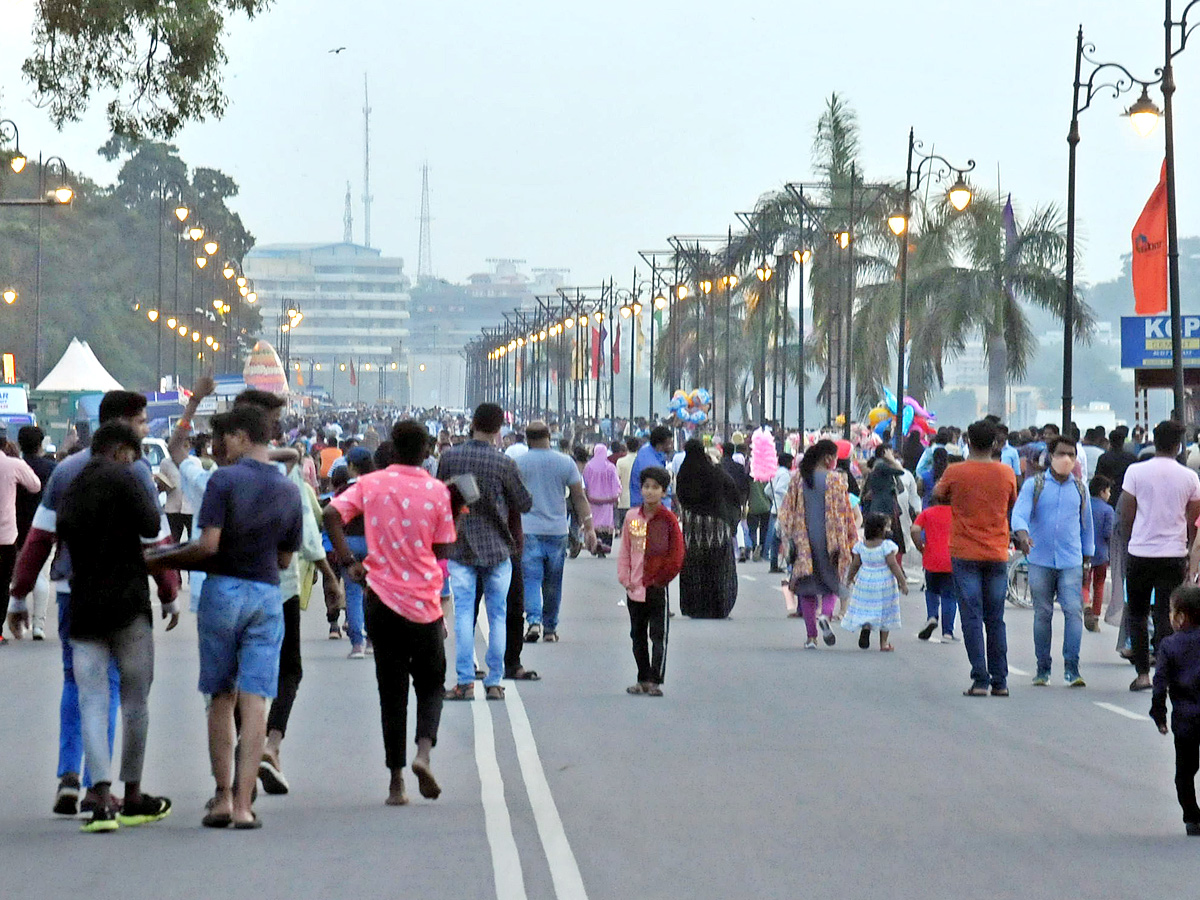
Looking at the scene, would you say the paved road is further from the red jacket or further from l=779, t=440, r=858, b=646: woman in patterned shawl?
l=779, t=440, r=858, b=646: woman in patterned shawl

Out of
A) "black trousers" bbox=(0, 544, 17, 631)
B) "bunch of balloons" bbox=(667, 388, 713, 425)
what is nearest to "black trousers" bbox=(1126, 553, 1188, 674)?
"black trousers" bbox=(0, 544, 17, 631)

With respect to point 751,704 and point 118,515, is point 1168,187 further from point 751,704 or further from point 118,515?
point 118,515

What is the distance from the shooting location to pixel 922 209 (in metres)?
60.1

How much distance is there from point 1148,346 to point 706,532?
14601mm

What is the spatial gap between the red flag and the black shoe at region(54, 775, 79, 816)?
19.9 m

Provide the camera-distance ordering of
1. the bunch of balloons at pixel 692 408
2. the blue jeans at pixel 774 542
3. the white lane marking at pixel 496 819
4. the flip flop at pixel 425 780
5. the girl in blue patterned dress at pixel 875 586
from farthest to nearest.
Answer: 1. the bunch of balloons at pixel 692 408
2. the blue jeans at pixel 774 542
3. the girl in blue patterned dress at pixel 875 586
4. the flip flop at pixel 425 780
5. the white lane marking at pixel 496 819

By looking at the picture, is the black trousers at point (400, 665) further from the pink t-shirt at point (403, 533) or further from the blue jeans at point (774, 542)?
the blue jeans at point (774, 542)

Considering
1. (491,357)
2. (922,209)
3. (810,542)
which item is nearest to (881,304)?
(922,209)

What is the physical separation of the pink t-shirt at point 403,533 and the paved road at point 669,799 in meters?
0.88

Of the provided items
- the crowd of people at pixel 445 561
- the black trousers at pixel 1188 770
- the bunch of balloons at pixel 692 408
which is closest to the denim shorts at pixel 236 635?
the crowd of people at pixel 445 561

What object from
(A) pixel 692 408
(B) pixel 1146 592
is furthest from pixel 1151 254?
(A) pixel 692 408

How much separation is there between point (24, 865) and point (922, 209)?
54705 millimetres

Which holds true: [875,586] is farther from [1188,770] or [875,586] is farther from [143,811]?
[143,811]

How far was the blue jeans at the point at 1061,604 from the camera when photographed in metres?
13.7
